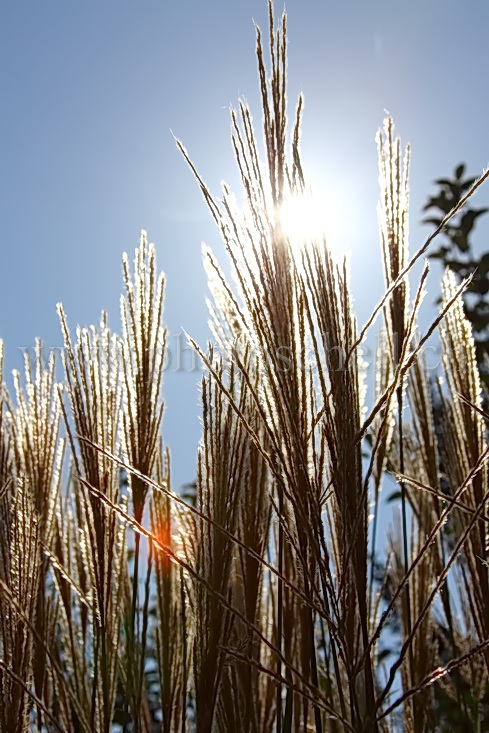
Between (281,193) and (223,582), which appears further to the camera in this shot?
(223,582)

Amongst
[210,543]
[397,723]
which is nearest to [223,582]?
[210,543]

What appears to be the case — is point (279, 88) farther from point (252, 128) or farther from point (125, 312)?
point (125, 312)

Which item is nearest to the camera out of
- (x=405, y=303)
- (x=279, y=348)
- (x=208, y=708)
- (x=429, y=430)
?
(x=279, y=348)

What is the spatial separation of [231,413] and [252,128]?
566 mm

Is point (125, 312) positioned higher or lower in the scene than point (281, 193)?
higher

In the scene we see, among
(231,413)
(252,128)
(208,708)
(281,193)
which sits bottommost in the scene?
(208,708)

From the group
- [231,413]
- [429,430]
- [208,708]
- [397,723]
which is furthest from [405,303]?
[397,723]

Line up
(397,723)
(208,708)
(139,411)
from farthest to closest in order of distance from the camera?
(397,723), (139,411), (208,708)

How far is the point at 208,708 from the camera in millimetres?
1276

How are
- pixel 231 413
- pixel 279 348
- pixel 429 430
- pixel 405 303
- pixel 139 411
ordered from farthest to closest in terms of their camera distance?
pixel 429 430 → pixel 405 303 → pixel 139 411 → pixel 231 413 → pixel 279 348

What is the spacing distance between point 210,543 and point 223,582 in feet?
0.24

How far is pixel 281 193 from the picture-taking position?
3.72 feet

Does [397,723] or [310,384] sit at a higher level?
[310,384]

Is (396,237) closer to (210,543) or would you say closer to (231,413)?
(231,413)
